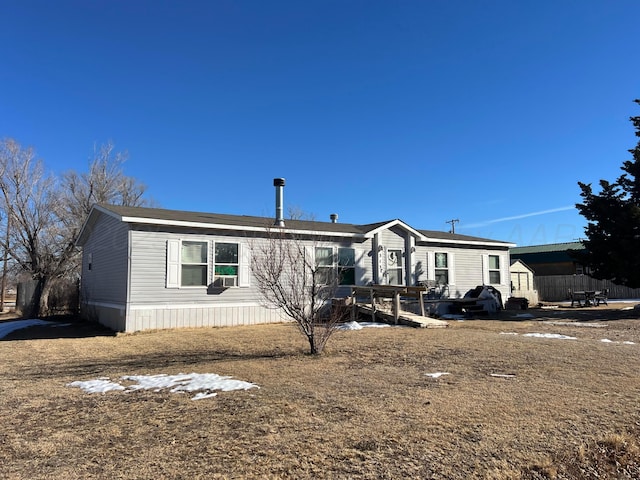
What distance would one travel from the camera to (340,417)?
4.59 metres

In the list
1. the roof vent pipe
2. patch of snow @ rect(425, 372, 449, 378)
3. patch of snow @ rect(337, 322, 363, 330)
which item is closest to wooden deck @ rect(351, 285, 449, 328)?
patch of snow @ rect(337, 322, 363, 330)

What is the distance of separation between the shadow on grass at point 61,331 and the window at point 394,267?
9631 millimetres

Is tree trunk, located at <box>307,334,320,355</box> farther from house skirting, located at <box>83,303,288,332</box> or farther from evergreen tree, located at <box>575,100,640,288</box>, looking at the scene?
evergreen tree, located at <box>575,100,640,288</box>

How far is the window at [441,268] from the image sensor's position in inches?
744

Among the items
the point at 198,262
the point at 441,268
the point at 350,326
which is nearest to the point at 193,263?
the point at 198,262

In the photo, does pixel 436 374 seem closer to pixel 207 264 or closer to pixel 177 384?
pixel 177 384

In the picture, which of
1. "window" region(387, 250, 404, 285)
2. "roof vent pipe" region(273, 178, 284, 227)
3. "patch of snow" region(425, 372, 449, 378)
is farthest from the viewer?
"window" region(387, 250, 404, 285)

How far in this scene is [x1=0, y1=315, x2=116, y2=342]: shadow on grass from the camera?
12.6m

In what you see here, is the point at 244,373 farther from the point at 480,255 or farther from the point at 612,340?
the point at 480,255

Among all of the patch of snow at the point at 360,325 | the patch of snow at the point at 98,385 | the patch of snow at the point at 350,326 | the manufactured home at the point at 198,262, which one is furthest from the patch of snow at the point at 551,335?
the patch of snow at the point at 98,385

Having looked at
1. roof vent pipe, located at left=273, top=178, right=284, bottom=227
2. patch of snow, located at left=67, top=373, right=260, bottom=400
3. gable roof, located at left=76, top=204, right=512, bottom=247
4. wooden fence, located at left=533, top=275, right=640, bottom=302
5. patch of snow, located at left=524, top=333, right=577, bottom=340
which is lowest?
patch of snow, located at left=67, top=373, right=260, bottom=400

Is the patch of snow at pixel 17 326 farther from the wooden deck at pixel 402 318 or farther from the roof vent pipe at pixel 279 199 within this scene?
the wooden deck at pixel 402 318

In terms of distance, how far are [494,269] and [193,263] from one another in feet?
44.0

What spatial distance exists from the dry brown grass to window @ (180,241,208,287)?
4.71m
